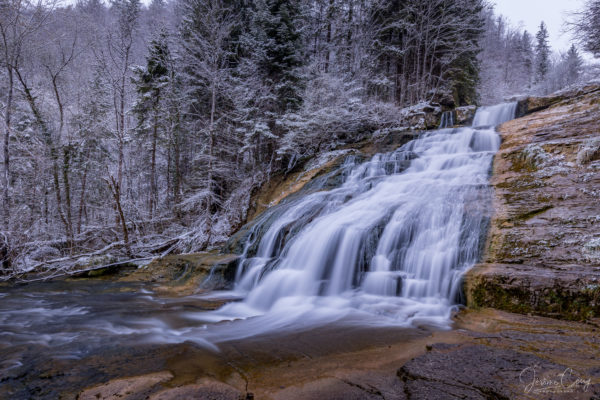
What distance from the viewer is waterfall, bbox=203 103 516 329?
459cm

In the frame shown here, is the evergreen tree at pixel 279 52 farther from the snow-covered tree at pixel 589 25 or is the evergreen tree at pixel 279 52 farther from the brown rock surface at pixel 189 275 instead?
the snow-covered tree at pixel 589 25

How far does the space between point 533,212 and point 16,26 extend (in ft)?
44.7

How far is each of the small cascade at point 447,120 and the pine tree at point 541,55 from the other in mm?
34772

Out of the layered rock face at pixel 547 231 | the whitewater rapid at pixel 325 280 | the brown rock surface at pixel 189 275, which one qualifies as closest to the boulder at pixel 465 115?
the whitewater rapid at pixel 325 280

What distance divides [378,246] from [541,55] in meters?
49.9

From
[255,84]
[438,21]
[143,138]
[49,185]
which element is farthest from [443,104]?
[49,185]

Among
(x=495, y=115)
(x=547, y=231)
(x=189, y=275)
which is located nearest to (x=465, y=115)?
(x=495, y=115)

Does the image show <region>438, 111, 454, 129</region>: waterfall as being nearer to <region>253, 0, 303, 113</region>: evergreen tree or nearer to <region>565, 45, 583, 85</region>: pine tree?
<region>253, 0, 303, 113</region>: evergreen tree

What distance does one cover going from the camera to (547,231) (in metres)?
4.09

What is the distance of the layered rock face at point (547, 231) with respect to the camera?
11.0 feet

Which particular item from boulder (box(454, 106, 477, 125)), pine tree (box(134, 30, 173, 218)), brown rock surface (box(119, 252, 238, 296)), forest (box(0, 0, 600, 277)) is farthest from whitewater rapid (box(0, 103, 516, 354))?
pine tree (box(134, 30, 173, 218))

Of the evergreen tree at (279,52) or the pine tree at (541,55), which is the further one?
the pine tree at (541,55)

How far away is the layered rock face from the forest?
7246mm

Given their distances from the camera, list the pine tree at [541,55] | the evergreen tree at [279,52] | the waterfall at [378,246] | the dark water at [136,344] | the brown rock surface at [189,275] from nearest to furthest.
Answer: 1. the dark water at [136,344]
2. the waterfall at [378,246]
3. the brown rock surface at [189,275]
4. the evergreen tree at [279,52]
5. the pine tree at [541,55]
